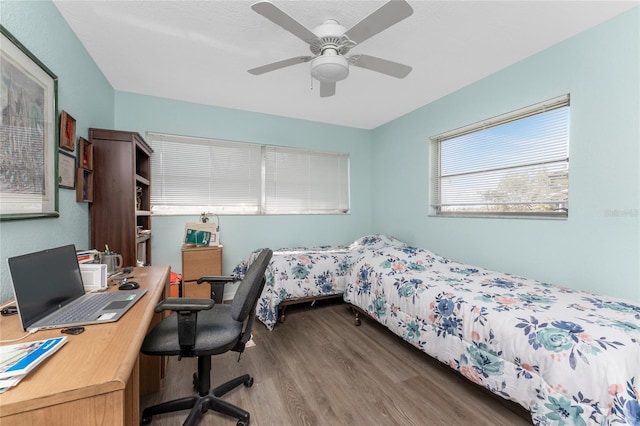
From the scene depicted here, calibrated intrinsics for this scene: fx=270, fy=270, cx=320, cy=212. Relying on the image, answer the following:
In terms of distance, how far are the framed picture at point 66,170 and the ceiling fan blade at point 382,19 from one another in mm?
2012

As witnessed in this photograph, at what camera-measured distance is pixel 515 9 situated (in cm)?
181

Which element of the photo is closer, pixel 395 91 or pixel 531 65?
pixel 531 65

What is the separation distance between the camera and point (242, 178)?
377 centimetres

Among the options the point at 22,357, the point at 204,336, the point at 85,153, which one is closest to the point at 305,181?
the point at 85,153

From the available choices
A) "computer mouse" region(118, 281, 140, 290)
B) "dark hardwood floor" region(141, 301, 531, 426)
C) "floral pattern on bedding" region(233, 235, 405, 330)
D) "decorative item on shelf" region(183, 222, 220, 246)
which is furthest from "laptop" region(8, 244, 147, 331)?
"decorative item on shelf" region(183, 222, 220, 246)

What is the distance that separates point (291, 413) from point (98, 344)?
1174mm

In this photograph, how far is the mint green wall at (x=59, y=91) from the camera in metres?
1.32

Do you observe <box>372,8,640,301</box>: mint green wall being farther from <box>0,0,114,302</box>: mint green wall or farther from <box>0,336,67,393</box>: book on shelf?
<box>0,0,114,302</box>: mint green wall

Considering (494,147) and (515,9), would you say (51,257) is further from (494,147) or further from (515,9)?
(494,147)

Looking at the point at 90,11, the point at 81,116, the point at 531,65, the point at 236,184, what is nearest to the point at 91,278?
the point at 81,116

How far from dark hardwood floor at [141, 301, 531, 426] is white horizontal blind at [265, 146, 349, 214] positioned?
1.98 m

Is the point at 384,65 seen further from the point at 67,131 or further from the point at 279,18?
the point at 67,131

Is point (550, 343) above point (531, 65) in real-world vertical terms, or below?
below

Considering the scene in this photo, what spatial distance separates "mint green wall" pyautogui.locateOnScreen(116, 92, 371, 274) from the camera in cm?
327
